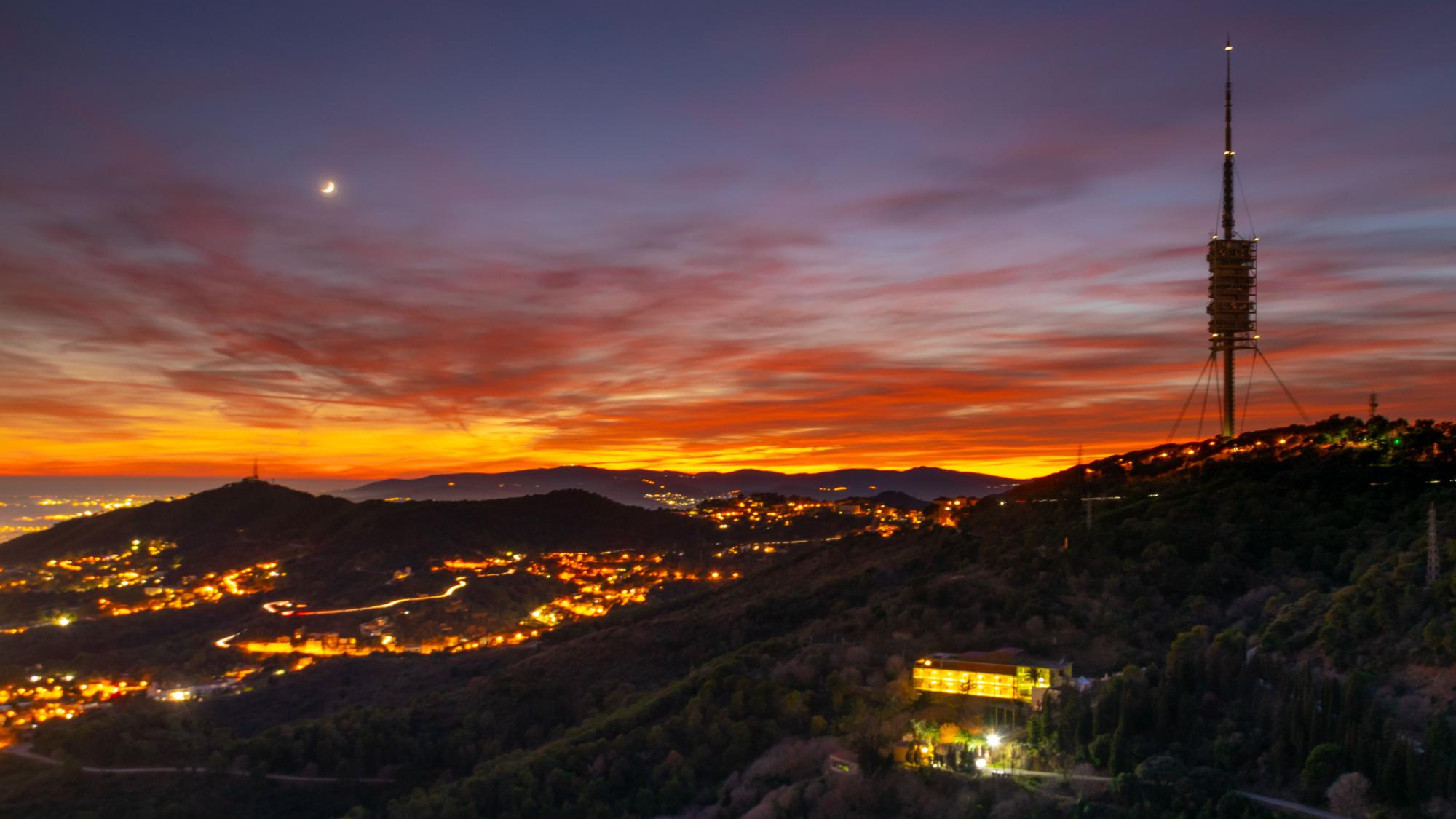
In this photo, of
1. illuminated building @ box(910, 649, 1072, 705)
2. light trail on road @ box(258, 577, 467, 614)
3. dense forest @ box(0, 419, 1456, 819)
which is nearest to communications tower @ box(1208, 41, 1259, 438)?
dense forest @ box(0, 419, 1456, 819)

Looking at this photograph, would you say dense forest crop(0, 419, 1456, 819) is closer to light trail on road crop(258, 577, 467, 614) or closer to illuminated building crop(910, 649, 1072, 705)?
illuminated building crop(910, 649, 1072, 705)

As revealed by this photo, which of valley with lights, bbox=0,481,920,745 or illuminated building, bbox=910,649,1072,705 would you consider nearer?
illuminated building, bbox=910,649,1072,705

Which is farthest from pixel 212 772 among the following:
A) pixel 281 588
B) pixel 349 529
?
pixel 349 529

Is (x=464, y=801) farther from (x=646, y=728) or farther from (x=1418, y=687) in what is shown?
(x=1418, y=687)

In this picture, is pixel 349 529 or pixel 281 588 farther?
pixel 349 529

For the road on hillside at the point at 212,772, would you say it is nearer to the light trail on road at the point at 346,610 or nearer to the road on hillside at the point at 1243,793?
the road on hillside at the point at 1243,793

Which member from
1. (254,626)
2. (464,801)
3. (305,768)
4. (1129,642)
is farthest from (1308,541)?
(254,626)

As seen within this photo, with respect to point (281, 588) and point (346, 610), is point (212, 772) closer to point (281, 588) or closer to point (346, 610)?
point (346, 610)
